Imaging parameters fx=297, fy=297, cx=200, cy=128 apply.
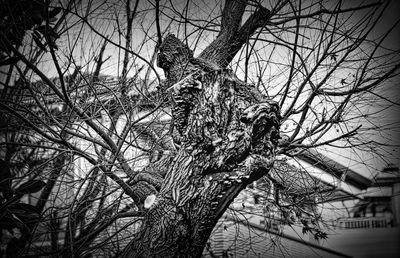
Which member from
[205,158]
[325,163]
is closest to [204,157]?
[205,158]

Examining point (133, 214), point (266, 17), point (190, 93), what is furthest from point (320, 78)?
point (133, 214)

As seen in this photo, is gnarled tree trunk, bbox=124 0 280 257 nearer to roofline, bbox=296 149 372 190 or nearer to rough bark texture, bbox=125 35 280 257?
rough bark texture, bbox=125 35 280 257

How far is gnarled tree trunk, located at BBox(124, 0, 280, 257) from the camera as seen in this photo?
84.5 inches

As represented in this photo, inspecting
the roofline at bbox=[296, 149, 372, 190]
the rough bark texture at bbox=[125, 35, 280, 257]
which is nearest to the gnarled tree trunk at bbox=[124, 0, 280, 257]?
the rough bark texture at bbox=[125, 35, 280, 257]

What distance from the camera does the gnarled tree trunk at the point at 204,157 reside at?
2146mm

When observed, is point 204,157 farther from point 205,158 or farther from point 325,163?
point 325,163

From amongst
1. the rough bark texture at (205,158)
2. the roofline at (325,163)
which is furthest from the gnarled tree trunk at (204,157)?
the roofline at (325,163)

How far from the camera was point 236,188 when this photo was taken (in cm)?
234

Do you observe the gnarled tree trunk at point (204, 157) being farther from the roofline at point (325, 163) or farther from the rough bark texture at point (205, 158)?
the roofline at point (325, 163)

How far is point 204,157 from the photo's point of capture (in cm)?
233

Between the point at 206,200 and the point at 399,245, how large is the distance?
49.1 ft

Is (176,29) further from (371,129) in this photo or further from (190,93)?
(371,129)

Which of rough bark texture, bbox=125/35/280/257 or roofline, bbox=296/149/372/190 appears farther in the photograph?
roofline, bbox=296/149/372/190

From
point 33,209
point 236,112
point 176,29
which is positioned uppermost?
point 176,29
